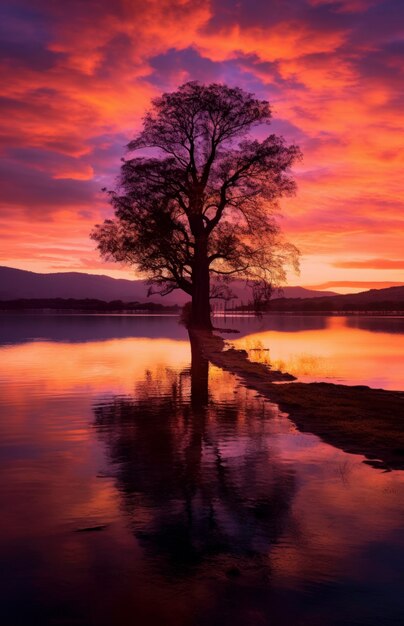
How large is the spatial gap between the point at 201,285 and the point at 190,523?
34348 millimetres

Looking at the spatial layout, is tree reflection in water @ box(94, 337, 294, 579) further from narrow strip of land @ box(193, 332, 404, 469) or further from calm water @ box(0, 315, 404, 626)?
narrow strip of land @ box(193, 332, 404, 469)

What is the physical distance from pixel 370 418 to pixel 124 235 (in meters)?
32.4

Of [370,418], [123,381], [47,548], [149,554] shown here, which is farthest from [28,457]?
[123,381]

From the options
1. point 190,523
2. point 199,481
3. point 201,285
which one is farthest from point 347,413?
point 201,285

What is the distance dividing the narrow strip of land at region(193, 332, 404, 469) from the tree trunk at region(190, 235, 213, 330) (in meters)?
21.4

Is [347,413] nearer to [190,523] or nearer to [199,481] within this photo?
[199,481]

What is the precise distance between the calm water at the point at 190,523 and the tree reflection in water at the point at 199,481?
21mm

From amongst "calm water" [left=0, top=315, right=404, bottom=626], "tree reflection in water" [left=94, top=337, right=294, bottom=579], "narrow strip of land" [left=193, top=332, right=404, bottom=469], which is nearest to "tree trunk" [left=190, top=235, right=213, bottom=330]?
"narrow strip of land" [left=193, top=332, right=404, bottom=469]

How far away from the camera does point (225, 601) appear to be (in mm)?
4410

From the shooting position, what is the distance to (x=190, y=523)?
5895 mm

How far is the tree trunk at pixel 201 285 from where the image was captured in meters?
39.5

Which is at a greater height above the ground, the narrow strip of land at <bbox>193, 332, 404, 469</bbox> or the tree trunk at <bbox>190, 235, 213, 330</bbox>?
the tree trunk at <bbox>190, 235, 213, 330</bbox>

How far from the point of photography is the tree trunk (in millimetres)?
39469

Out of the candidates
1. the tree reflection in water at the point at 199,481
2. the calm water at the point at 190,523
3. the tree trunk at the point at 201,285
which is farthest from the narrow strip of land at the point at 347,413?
the tree trunk at the point at 201,285
